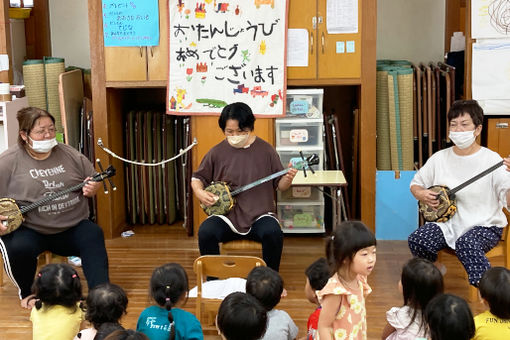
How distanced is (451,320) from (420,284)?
455mm

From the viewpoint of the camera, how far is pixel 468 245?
4.30 m

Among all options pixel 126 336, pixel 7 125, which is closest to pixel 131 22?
pixel 7 125

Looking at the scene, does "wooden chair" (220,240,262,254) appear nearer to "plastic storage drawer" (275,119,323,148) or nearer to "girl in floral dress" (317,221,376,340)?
"plastic storage drawer" (275,119,323,148)

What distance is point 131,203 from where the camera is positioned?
6441 mm

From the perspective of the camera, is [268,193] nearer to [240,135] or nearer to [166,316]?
[240,135]

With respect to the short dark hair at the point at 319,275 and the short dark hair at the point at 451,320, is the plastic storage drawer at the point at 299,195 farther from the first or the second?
the short dark hair at the point at 451,320

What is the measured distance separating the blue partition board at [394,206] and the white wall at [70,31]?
285cm

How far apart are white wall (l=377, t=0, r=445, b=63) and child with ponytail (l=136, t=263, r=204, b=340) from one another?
13.2ft

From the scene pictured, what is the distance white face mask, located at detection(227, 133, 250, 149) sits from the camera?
15.3ft

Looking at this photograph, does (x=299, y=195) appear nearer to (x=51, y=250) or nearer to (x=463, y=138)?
(x=463, y=138)

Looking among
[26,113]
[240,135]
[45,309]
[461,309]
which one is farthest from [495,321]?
[26,113]

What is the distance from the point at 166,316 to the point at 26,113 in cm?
199

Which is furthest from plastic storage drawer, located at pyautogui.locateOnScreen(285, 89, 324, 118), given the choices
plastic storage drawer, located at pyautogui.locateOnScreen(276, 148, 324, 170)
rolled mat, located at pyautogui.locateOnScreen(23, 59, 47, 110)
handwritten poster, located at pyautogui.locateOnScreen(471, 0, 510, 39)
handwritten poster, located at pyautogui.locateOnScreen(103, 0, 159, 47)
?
rolled mat, located at pyautogui.locateOnScreen(23, 59, 47, 110)

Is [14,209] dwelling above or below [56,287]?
above
